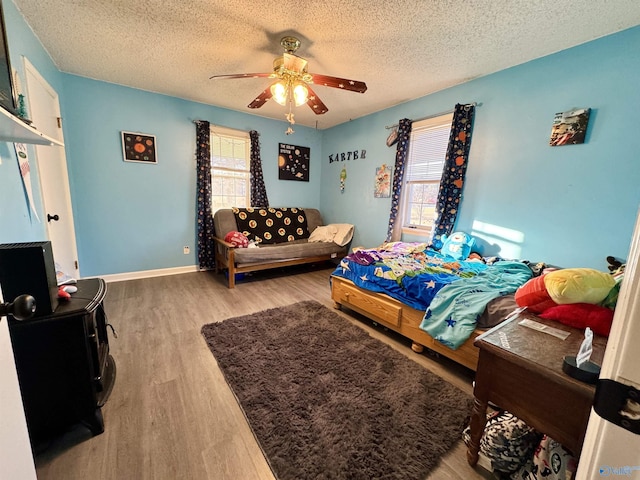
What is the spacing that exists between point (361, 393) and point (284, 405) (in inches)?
19.0

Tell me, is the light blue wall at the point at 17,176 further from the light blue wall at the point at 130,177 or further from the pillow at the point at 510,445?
the pillow at the point at 510,445

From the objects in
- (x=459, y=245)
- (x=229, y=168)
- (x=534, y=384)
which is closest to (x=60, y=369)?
(x=534, y=384)

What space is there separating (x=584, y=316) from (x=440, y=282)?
0.86m

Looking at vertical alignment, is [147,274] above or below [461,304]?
below

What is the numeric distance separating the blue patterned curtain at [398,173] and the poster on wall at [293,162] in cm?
189

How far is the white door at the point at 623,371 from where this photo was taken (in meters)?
0.37

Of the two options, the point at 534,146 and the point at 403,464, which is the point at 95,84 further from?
the point at 534,146

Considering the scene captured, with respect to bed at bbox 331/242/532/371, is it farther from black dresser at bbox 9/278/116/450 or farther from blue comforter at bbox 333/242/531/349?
black dresser at bbox 9/278/116/450

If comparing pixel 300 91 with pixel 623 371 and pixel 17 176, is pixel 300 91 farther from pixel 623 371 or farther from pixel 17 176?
pixel 623 371

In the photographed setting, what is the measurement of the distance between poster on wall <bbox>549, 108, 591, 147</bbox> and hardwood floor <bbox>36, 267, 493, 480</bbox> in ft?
6.80

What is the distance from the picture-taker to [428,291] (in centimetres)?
195

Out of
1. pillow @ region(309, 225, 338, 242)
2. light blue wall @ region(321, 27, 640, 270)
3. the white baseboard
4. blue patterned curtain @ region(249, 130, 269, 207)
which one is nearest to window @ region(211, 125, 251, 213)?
blue patterned curtain @ region(249, 130, 269, 207)

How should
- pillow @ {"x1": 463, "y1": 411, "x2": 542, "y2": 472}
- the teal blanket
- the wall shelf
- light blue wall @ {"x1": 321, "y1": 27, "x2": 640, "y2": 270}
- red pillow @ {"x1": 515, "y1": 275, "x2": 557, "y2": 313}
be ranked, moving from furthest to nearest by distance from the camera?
light blue wall @ {"x1": 321, "y1": 27, "x2": 640, "y2": 270}, the teal blanket, red pillow @ {"x1": 515, "y1": 275, "x2": 557, "y2": 313}, pillow @ {"x1": 463, "y1": 411, "x2": 542, "y2": 472}, the wall shelf

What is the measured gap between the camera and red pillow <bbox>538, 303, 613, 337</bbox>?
1105mm
